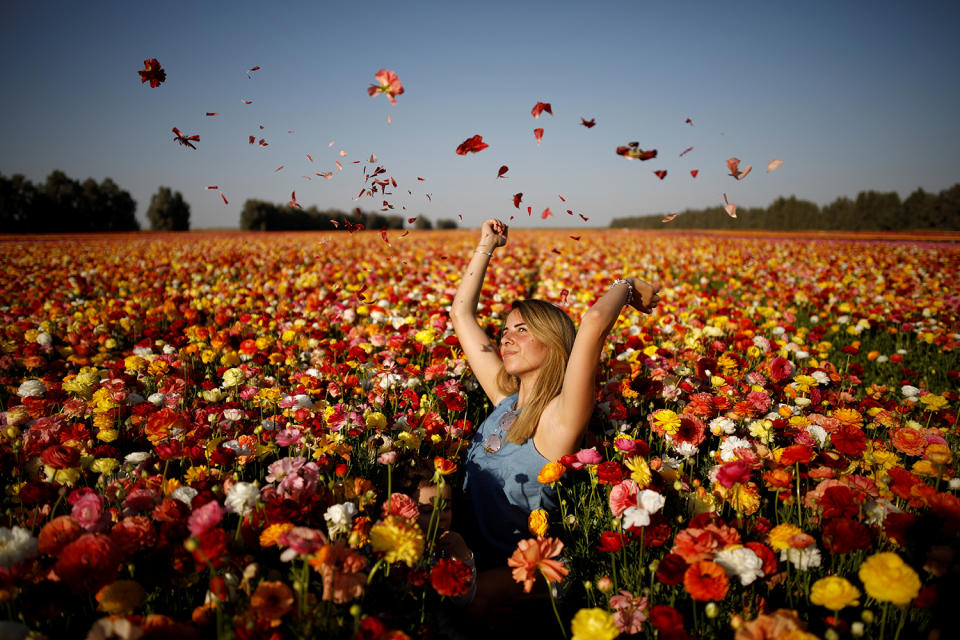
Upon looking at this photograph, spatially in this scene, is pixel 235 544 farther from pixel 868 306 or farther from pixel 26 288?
pixel 26 288

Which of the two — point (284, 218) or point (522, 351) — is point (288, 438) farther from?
point (284, 218)

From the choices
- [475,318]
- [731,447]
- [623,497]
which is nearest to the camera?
[623,497]

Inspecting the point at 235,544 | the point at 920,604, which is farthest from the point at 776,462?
the point at 235,544

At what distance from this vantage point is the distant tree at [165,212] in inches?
2041

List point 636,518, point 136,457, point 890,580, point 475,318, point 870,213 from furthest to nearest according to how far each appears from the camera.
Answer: point 870,213 → point 475,318 → point 136,457 → point 636,518 → point 890,580

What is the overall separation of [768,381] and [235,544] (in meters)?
2.56

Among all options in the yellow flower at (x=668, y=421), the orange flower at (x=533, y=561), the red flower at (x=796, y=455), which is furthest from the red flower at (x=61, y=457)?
the red flower at (x=796, y=455)

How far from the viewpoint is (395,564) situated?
53.6 inches

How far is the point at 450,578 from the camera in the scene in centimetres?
116

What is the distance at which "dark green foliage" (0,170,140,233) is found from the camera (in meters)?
41.1

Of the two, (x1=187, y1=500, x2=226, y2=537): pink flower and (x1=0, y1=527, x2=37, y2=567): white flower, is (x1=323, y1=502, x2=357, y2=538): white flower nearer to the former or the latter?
(x1=187, y1=500, x2=226, y2=537): pink flower

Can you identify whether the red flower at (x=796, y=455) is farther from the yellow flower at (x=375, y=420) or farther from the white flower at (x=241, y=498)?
the white flower at (x=241, y=498)

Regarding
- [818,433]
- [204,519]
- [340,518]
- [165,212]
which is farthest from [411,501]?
[165,212]

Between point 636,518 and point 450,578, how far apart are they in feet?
1.81
